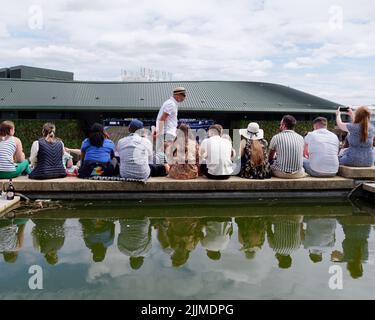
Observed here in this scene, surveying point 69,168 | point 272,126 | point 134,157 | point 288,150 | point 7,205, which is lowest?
point 7,205

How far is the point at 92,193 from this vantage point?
6551 mm

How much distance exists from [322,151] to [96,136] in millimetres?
3685

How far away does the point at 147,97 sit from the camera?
1357 inches

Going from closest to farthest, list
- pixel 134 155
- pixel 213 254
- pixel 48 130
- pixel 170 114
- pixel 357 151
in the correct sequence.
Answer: pixel 213 254, pixel 134 155, pixel 48 130, pixel 357 151, pixel 170 114

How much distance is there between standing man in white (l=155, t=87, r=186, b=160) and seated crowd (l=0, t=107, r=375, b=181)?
444 mm

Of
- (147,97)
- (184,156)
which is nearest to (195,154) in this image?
(184,156)

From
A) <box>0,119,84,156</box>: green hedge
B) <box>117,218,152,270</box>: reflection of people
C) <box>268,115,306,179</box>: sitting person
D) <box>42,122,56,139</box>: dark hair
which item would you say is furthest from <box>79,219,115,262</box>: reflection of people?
<box>0,119,84,156</box>: green hedge

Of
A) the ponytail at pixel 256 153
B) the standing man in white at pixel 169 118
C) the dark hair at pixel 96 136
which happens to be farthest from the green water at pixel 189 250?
the standing man in white at pixel 169 118

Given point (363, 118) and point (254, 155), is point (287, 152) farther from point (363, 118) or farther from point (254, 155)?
point (363, 118)

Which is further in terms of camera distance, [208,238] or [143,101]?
[143,101]

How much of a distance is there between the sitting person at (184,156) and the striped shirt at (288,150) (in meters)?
1.32

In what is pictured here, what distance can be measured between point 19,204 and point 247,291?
4.21 m

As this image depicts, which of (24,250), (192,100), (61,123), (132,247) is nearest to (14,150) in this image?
(24,250)

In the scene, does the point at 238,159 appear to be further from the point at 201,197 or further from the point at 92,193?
the point at 92,193
